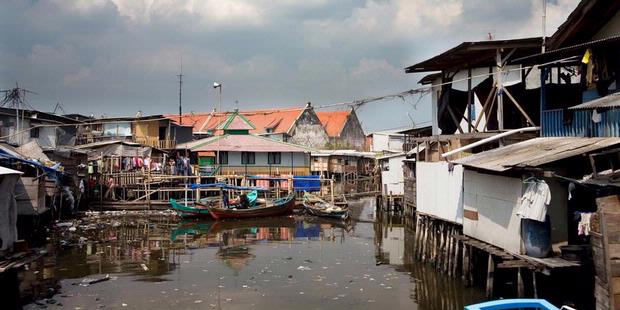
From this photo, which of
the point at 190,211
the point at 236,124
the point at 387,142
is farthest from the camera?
the point at 387,142

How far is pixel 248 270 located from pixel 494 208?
8.65 metres

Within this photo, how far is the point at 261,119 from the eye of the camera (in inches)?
2266

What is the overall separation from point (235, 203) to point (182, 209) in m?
3.14

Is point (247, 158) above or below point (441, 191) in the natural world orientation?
above

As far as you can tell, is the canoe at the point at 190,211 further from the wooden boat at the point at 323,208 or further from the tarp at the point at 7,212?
the tarp at the point at 7,212

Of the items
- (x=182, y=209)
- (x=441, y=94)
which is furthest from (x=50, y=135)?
(x=441, y=94)

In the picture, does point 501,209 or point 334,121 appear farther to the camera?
point 334,121

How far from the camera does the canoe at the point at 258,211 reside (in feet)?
99.4

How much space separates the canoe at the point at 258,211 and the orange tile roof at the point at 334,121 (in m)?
27.9

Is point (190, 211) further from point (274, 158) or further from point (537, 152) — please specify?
point (537, 152)

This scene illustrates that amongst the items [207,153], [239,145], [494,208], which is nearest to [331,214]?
[239,145]

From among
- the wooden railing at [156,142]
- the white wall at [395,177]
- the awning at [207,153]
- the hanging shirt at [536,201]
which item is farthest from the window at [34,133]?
the hanging shirt at [536,201]

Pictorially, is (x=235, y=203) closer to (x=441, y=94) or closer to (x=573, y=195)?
(x=441, y=94)

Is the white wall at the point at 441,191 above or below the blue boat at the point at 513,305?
above
